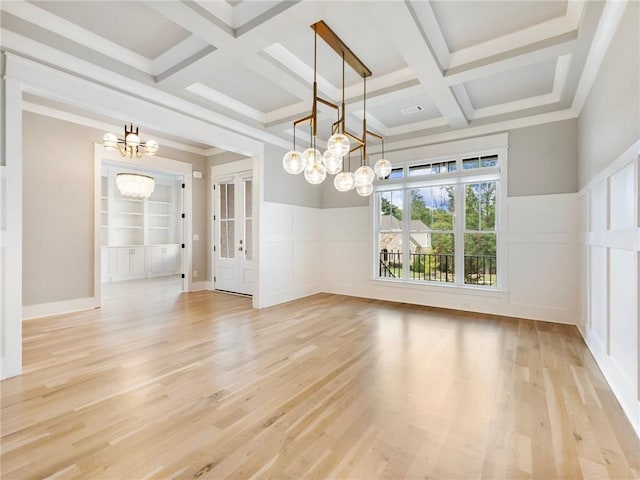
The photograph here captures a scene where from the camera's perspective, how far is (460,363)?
2.92 m

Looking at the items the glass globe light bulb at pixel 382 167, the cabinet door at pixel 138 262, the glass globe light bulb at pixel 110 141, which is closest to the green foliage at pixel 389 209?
the glass globe light bulb at pixel 382 167

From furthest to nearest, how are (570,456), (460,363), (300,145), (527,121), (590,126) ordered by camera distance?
(300,145), (527,121), (590,126), (460,363), (570,456)

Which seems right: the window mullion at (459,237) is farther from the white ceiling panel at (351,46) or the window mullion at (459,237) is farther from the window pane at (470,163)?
the white ceiling panel at (351,46)

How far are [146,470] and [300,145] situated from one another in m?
5.33

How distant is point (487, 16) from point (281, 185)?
3853 millimetres

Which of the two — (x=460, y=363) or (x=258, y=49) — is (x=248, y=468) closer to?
(x=460, y=363)

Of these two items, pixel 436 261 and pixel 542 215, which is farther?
pixel 436 261

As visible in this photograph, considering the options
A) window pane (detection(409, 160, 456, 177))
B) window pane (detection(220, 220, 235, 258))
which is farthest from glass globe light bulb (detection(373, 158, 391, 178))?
window pane (detection(220, 220, 235, 258))

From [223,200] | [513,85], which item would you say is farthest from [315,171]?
[223,200]

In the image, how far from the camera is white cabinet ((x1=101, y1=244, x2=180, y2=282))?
812 centimetres

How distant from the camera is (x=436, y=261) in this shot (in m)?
5.39

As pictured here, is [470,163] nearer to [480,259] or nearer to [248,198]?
[480,259]

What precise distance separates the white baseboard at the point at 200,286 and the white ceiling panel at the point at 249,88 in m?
4.10

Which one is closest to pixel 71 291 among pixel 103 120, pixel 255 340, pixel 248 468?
pixel 103 120
